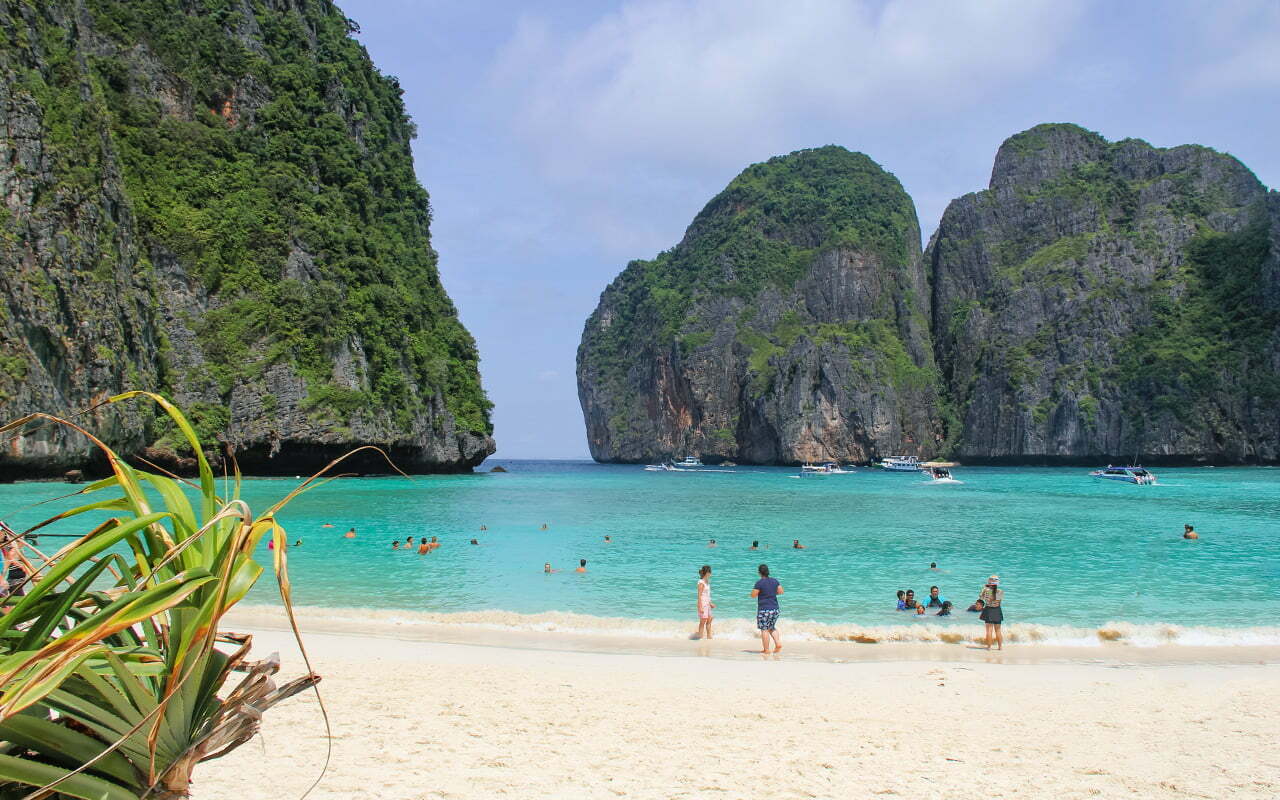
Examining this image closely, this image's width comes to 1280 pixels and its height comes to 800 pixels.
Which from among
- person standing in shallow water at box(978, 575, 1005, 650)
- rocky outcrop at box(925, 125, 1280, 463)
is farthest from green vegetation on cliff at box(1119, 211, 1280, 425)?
person standing in shallow water at box(978, 575, 1005, 650)

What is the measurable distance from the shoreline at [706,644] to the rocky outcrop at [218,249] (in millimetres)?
26159

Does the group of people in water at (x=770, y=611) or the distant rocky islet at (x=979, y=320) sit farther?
the distant rocky islet at (x=979, y=320)

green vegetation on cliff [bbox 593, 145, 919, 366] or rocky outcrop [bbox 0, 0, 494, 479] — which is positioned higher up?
green vegetation on cliff [bbox 593, 145, 919, 366]

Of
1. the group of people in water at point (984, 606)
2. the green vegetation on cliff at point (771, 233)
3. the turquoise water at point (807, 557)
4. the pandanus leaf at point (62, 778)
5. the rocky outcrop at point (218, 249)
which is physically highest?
the green vegetation on cliff at point (771, 233)

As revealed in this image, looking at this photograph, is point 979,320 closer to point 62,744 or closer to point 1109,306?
point 1109,306

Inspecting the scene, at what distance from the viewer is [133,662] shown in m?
2.33

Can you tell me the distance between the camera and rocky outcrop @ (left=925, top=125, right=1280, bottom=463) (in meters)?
87.5

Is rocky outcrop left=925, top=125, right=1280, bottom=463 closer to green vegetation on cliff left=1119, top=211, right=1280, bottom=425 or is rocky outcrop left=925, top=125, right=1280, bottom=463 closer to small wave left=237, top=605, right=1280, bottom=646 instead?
green vegetation on cliff left=1119, top=211, right=1280, bottom=425

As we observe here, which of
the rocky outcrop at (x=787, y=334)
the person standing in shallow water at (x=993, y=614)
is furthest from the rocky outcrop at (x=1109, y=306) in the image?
the person standing in shallow water at (x=993, y=614)

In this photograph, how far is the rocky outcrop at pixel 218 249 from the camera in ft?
112

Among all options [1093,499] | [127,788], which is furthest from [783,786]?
[1093,499]

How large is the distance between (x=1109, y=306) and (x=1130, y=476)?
50.0 m

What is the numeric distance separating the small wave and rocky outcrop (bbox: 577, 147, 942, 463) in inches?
3549

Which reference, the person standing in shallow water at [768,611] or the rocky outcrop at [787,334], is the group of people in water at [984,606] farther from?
the rocky outcrop at [787,334]
